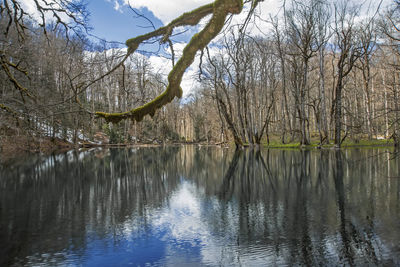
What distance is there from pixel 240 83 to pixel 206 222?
2431 centimetres

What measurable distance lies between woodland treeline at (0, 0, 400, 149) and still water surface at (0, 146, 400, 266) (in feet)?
5.54

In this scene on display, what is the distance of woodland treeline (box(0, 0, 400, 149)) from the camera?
5223 mm

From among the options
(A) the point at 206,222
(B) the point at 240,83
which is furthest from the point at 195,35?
(B) the point at 240,83

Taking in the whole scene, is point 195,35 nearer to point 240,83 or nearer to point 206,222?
point 206,222

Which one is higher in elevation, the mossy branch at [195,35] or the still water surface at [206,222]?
the mossy branch at [195,35]

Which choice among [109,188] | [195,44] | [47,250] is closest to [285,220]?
[195,44]

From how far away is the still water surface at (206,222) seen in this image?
4320mm

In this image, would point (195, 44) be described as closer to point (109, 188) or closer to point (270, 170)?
point (109, 188)

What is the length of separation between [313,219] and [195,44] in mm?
4009

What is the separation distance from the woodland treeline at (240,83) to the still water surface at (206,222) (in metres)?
1.69

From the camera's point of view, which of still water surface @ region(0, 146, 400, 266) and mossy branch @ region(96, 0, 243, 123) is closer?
mossy branch @ region(96, 0, 243, 123)

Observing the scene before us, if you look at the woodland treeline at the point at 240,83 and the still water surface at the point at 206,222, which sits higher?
the woodland treeline at the point at 240,83

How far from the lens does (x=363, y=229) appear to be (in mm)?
5129

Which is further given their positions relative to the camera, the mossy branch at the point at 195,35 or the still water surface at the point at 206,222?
the still water surface at the point at 206,222
